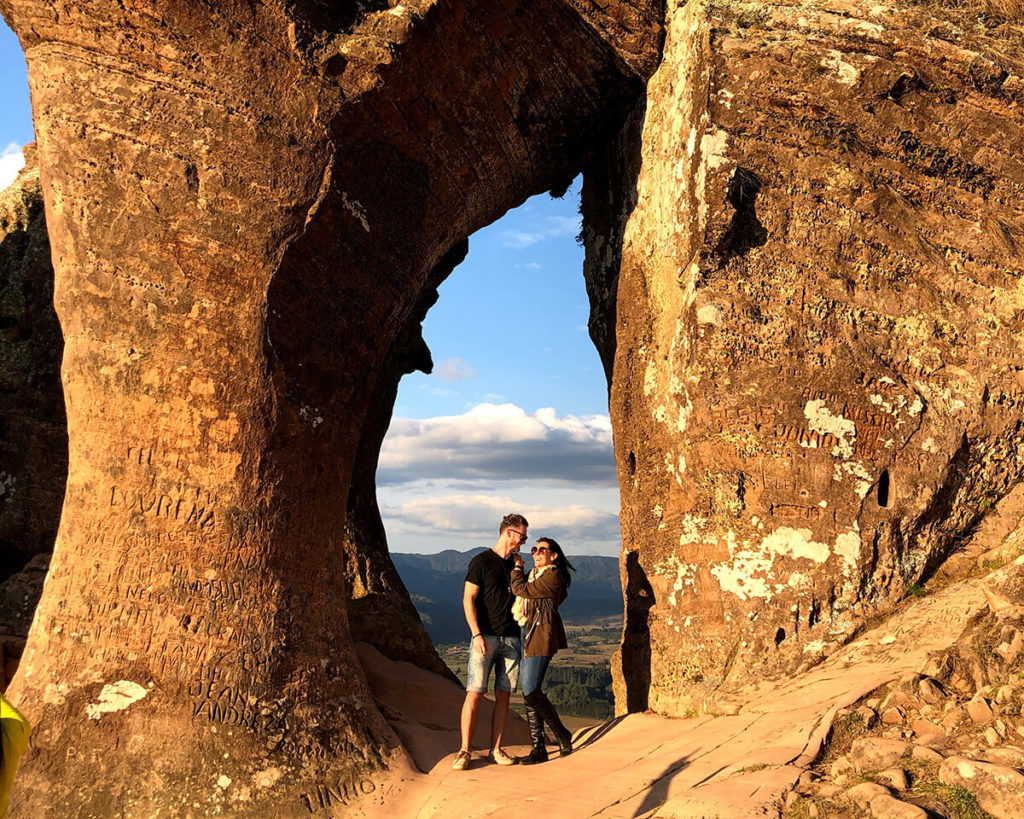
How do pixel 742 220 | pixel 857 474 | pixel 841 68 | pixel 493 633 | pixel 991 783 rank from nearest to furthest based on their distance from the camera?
1. pixel 991 783
2. pixel 493 633
3. pixel 857 474
4. pixel 742 220
5. pixel 841 68

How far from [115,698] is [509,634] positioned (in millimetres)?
2418

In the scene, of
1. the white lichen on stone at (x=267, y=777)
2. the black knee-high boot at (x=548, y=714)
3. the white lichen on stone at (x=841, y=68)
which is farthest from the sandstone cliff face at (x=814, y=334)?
the white lichen on stone at (x=267, y=777)

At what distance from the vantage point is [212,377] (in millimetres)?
5656

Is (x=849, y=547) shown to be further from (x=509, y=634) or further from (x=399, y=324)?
(x=399, y=324)

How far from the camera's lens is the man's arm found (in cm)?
556

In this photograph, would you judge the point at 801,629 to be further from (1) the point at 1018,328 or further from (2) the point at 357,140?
(2) the point at 357,140

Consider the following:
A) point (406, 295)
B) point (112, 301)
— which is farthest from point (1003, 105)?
point (112, 301)

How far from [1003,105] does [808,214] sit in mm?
1917

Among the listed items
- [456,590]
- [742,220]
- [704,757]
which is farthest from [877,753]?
[456,590]

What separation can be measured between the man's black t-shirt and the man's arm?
0.08ft

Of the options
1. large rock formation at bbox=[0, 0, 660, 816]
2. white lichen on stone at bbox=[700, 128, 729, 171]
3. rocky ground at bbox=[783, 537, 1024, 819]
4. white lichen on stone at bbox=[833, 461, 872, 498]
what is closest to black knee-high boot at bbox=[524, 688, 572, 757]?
large rock formation at bbox=[0, 0, 660, 816]

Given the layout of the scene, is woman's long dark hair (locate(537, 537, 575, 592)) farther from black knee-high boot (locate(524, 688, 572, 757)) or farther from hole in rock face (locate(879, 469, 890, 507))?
hole in rock face (locate(879, 469, 890, 507))

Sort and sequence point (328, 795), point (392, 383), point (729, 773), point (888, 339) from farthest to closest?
point (392, 383) < point (888, 339) < point (328, 795) < point (729, 773)

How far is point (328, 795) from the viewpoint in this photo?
17.2 feet
